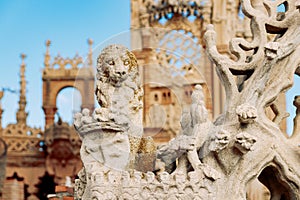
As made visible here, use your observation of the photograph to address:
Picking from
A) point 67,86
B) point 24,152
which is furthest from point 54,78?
point 24,152

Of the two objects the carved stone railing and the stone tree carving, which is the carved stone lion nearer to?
the carved stone railing

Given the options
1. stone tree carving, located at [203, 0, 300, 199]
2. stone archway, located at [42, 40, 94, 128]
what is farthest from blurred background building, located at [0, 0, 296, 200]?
stone tree carving, located at [203, 0, 300, 199]

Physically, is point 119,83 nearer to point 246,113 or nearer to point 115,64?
point 115,64

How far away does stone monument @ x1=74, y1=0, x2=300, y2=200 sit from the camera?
729cm

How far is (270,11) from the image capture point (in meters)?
8.26

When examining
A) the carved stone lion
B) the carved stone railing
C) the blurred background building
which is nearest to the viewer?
the carved stone railing

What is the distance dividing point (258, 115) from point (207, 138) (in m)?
0.46

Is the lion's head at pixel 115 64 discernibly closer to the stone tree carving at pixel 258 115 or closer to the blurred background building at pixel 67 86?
the stone tree carving at pixel 258 115

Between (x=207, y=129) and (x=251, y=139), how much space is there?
53cm

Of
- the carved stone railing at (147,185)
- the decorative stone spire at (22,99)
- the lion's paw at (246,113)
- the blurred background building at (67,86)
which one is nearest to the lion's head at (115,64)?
the carved stone railing at (147,185)

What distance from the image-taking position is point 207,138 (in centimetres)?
762

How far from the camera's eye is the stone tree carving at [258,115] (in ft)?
24.3

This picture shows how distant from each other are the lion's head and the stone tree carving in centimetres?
70

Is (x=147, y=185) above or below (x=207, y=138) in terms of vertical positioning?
below
